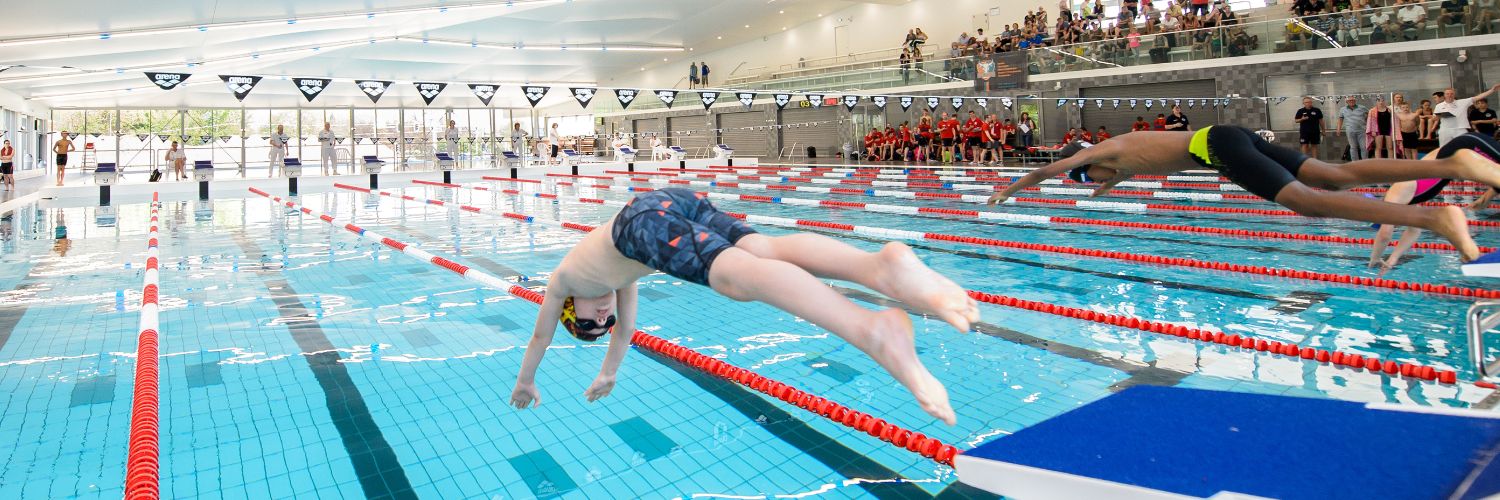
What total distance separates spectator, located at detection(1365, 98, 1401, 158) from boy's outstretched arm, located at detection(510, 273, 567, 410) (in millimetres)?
14481

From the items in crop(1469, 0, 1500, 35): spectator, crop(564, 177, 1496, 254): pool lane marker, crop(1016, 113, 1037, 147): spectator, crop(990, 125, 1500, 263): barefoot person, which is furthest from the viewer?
crop(1016, 113, 1037, 147): spectator

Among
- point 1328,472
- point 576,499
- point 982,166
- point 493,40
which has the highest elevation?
point 493,40

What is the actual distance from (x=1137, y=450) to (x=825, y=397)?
1677mm

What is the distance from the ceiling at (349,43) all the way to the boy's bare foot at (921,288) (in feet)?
32.6

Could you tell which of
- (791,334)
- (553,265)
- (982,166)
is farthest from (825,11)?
(791,334)

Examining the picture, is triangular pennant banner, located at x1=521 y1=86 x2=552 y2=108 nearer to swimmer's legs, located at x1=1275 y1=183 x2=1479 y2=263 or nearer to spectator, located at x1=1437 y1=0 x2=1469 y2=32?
swimmer's legs, located at x1=1275 y1=183 x2=1479 y2=263

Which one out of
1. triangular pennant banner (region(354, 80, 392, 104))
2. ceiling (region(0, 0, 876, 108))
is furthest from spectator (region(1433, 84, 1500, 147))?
triangular pennant banner (region(354, 80, 392, 104))

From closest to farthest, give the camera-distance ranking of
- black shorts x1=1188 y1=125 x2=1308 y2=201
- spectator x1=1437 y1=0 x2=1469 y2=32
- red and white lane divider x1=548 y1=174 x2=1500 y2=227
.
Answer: black shorts x1=1188 y1=125 x2=1308 y2=201 < red and white lane divider x1=548 y1=174 x2=1500 y2=227 < spectator x1=1437 y1=0 x2=1469 y2=32

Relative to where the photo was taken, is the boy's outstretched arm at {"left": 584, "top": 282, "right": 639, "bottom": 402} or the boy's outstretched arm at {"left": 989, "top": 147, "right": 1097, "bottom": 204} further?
the boy's outstretched arm at {"left": 989, "top": 147, "right": 1097, "bottom": 204}

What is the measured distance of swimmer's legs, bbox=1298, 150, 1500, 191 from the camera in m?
3.06

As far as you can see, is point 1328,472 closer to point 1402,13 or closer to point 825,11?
point 1402,13

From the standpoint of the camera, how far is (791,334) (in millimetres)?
4219

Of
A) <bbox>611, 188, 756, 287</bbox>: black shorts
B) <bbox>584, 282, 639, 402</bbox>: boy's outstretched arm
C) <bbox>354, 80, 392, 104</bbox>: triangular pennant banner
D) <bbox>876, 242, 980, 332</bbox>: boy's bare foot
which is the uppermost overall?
<bbox>354, 80, 392, 104</bbox>: triangular pennant banner

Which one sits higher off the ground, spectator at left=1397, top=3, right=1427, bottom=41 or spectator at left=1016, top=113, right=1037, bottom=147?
spectator at left=1397, top=3, right=1427, bottom=41
